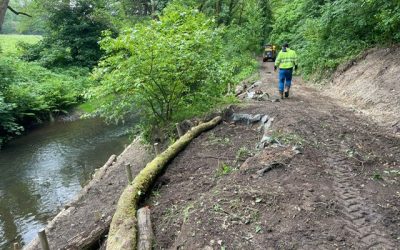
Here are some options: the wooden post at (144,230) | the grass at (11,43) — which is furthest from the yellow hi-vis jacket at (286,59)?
the grass at (11,43)

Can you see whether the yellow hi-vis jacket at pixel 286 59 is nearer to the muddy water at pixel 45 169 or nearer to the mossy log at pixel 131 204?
the mossy log at pixel 131 204

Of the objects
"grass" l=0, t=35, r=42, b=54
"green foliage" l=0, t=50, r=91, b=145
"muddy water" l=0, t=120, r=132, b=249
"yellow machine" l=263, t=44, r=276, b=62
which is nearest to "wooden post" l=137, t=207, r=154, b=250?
"muddy water" l=0, t=120, r=132, b=249

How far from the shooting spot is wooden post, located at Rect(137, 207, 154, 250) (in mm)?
5039

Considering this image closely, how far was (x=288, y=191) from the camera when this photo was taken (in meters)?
5.39

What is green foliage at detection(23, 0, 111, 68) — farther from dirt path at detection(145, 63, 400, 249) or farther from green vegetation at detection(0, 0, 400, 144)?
dirt path at detection(145, 63, 400, 249)

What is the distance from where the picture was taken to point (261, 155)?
6742 mm

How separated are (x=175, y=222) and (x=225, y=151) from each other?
2.85m

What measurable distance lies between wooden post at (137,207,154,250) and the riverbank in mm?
945

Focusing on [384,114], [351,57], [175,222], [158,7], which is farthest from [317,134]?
Answer: [158,7]

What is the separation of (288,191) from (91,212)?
477 centimetres

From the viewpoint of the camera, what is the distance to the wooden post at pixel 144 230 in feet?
16.5

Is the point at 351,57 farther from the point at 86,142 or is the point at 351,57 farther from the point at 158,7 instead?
the point at 158,7

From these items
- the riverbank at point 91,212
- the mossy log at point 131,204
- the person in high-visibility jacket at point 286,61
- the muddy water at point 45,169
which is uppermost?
the person in high-visibility jacket at point 286,61

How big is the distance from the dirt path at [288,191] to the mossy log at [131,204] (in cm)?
23
